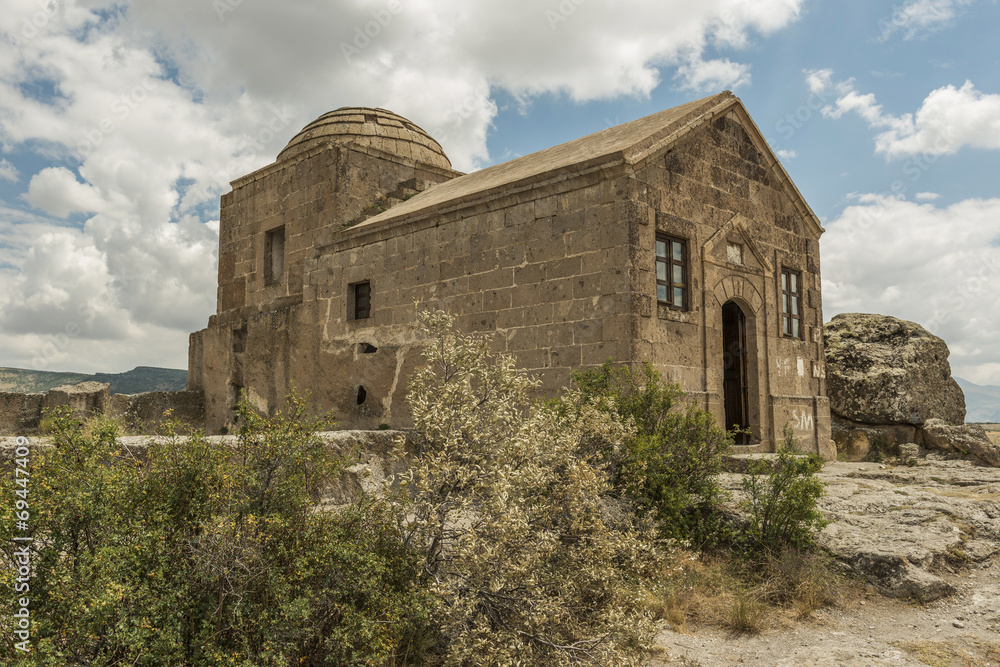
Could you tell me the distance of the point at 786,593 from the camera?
5.38m

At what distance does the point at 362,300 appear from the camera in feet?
37.4

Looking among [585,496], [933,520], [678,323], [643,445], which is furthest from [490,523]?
[678,323]

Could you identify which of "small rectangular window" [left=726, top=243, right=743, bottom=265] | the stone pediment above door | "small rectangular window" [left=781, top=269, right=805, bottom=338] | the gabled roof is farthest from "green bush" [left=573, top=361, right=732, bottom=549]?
"small rectangular window" [left=781, top=269, right=805, bottom=338]

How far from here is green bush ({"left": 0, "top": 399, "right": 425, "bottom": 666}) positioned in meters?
3.07

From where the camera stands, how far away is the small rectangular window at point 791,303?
10.6 metres

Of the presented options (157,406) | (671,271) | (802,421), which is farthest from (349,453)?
(157,406)

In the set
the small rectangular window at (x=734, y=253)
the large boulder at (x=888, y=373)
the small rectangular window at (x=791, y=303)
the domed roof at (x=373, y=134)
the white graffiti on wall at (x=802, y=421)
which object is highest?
the domed roof at (x=373, y=134)

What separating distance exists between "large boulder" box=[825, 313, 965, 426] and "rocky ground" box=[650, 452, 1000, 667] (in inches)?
173

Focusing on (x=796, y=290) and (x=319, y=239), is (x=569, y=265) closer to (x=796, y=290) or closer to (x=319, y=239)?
(x=796, y=290)

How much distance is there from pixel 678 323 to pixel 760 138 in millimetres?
3760

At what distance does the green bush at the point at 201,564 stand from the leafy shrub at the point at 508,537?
0.92 ft

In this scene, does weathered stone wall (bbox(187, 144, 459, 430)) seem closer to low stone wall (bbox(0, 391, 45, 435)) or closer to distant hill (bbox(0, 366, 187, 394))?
low stone wall (bbox(0, 391, 45, 435))

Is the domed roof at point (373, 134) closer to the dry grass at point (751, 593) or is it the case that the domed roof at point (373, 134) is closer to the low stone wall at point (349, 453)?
the low stone wall at point (349, 453)

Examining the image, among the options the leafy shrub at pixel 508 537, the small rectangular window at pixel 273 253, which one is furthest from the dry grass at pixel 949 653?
the small rectangular window at pixel 273 253
